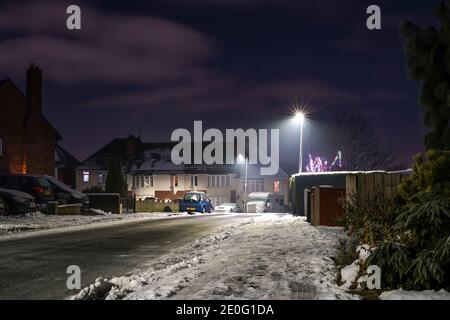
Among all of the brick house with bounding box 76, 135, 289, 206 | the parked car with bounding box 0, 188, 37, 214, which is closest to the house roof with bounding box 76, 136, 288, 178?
the brick house with bounding box 76, 135, 289, 206

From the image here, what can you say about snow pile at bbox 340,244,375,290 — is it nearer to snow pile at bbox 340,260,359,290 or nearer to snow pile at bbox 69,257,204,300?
snow pile at bbox 340,260,359,290

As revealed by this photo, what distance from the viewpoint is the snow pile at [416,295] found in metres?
7.16

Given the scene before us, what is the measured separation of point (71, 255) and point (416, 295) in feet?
28.7

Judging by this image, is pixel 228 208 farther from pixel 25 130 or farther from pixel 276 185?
pixel 25 130

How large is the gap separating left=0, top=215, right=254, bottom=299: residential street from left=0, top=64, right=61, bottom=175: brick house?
24.3m

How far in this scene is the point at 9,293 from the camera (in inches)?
338

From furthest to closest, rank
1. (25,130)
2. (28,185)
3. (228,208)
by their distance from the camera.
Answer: (228,208)
(25,130)
(28,185)

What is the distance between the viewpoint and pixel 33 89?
1740 inches

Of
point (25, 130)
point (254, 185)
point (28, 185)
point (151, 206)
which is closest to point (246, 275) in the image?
point (28, 185)

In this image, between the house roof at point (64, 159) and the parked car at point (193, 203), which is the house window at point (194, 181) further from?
the parked car at point (193, 203)

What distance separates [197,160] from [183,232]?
195 feet
